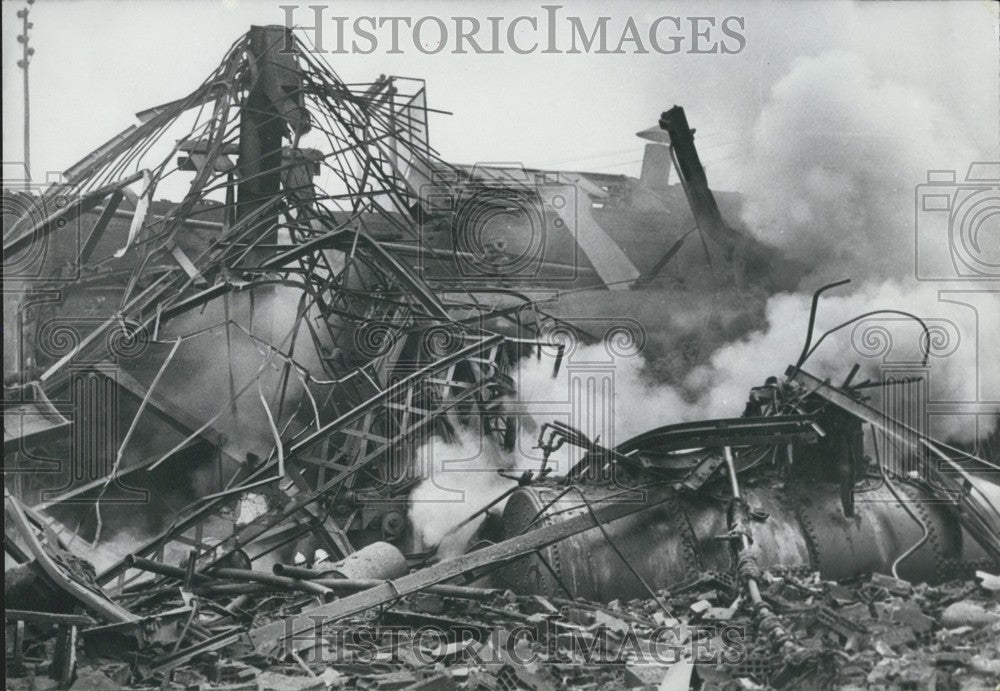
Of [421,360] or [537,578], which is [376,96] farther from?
[537,578]

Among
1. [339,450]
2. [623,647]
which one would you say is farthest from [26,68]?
[623,647]

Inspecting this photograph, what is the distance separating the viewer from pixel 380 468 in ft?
25.2

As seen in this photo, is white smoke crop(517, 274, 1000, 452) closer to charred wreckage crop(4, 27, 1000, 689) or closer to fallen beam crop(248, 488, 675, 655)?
charred wreckage crop(4, 27, 1000, 689)

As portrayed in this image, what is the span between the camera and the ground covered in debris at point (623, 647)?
566 centimetres

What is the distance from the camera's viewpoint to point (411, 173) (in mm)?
8688

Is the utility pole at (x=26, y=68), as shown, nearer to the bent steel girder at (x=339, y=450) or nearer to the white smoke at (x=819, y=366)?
the bent steel girder at (x=339, y=450)

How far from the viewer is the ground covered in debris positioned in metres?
5.66

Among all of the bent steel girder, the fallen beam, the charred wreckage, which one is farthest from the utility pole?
the fallen beam

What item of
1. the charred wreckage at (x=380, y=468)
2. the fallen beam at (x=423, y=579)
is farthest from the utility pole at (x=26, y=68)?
the fallen beam at (x=423, y=579)

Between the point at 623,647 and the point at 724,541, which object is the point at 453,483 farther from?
the point at 724,541

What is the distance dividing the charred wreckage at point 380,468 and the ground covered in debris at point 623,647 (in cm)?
2

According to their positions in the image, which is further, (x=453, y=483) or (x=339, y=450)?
(x=339, y=450)

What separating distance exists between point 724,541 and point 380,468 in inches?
121

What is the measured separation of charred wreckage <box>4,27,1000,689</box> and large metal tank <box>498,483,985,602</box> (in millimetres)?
24
